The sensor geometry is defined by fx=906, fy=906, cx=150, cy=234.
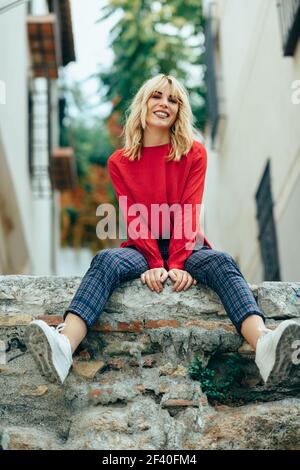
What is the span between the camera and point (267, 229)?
9742 mm

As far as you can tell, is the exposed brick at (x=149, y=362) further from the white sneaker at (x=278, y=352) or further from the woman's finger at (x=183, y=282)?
the white sneaker at (x=278, y=352)

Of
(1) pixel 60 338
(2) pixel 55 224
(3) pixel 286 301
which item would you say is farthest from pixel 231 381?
(2) pixel 55 224

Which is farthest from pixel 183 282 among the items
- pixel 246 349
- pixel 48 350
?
pixel 48 350

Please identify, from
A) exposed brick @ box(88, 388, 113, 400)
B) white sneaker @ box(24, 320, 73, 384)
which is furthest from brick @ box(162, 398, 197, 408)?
white sneaker @ box(24, 320, 73, 384)

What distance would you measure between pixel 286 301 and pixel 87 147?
1908cm

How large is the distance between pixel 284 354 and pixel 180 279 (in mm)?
913

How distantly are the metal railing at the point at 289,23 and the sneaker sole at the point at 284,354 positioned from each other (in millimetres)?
4429

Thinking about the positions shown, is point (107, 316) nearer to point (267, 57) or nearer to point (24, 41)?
point (267, 57)

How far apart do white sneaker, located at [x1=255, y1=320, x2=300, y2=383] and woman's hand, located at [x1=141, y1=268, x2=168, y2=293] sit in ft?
2.63

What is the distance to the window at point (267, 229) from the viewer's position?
9.34 metres

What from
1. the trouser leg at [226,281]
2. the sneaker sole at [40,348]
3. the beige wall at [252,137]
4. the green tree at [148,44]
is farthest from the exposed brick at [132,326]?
the green tree at [148,44]

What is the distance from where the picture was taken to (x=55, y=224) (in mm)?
17953

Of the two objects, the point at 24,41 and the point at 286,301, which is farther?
the point at 24,41

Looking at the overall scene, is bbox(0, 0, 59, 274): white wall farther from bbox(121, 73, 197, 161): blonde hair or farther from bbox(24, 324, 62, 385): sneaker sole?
bbox(24, 324, 62, 385): sneaker sole
